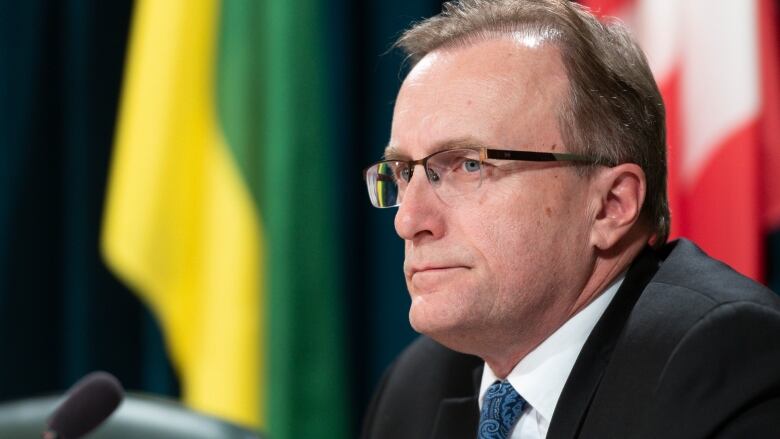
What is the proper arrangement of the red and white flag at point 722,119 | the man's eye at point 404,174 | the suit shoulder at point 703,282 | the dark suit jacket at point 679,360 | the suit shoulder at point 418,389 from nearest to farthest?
the dark suit jacket at point 679,360 < the suit shoulder at point 703,282 < the man's eye at point 404,174 < the suit shoulder at point 418,389 < the red and white flag at point 722,119

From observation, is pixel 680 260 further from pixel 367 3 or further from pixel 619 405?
pixel 367 3

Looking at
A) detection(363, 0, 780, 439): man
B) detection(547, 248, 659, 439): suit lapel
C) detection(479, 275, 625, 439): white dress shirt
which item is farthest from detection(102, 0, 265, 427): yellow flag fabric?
detection(547, 248, 659, 439): suit lapel

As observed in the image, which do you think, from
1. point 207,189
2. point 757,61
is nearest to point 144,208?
point 207,189

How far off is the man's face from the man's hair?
3 centimetres

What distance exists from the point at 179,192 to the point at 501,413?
1.81 meters

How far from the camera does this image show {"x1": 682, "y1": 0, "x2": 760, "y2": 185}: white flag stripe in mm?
2689

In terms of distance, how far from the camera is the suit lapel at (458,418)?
188cm

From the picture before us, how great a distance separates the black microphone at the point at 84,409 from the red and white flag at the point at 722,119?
170 centimetres

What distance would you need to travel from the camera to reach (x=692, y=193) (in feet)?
9.15

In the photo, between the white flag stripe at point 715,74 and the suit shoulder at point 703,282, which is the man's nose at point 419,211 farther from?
the white flag stripe at point 715,74

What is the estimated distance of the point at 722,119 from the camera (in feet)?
8.95

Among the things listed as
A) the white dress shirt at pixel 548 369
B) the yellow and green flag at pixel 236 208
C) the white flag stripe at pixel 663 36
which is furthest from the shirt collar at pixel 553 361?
the yellow and green flag at pixel 236 208

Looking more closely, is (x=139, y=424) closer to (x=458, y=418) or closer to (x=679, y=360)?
(x=458, y=418)

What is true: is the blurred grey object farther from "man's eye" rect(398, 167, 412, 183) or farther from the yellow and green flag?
the yellow and green flag
